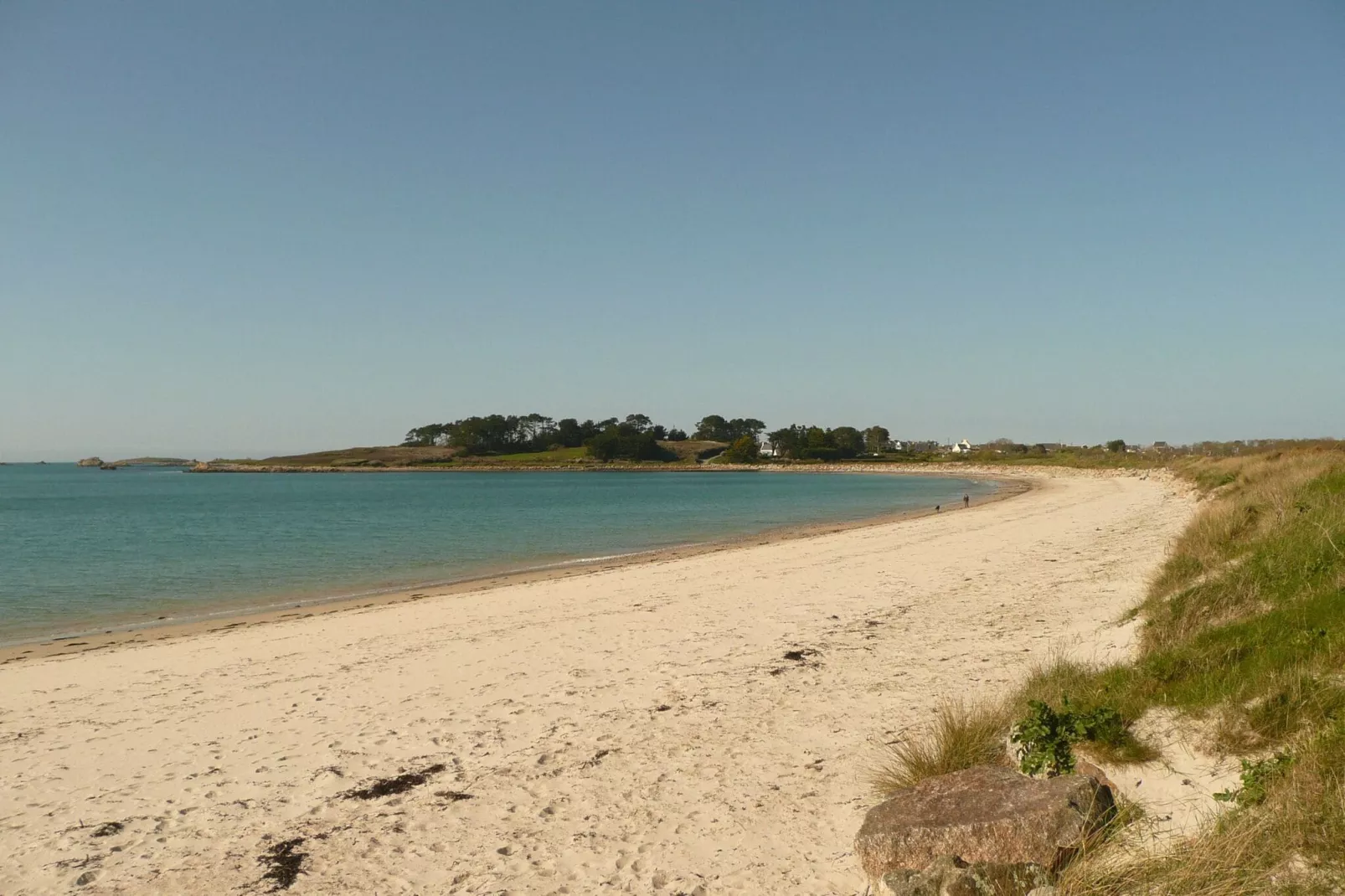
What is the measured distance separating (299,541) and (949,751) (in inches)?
1346

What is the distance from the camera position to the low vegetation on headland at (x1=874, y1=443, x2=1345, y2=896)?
389cm

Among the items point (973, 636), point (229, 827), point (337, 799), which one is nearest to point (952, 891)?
point (337, 799)

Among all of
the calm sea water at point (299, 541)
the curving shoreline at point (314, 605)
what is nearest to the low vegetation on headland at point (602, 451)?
the calm sea water at point (299, 541)

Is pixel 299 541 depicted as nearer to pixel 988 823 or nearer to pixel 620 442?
pixel 988 823

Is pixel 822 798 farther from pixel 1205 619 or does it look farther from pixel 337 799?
pixel 1205 619

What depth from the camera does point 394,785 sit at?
22.5 ft

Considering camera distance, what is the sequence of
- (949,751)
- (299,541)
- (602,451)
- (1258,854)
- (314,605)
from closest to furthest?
1. (1258,854)
2. (949,751)
3. (314,605)
4. (299,541)
5. (602,451)

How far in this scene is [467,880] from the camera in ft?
17.4

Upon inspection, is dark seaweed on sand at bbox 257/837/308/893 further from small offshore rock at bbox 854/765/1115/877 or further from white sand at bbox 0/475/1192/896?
small offshore rock at bbox 854/765/1115/877

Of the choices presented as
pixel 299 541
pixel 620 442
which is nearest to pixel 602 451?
pixel 620 442

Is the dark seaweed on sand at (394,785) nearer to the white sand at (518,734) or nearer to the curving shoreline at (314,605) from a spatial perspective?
the white sand at (518,734)

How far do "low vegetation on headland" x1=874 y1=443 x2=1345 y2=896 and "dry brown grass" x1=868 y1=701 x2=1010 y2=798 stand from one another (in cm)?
1

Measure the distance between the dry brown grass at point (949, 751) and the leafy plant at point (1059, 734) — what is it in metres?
0.29

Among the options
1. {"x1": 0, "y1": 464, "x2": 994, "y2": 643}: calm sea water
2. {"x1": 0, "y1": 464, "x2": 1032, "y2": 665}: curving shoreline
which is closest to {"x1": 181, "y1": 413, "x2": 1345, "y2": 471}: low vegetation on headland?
{"x1": 0, "y1": 464, "x2": 994, "y2": 643}: calm sea water
